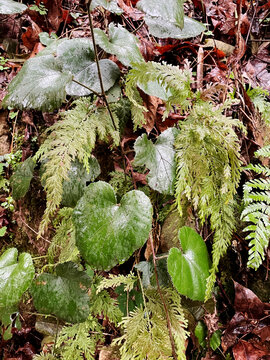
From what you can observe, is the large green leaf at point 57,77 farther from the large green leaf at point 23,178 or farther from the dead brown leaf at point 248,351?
the dead brown leaf at point 248,351

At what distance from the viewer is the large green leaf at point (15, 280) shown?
1003 mm

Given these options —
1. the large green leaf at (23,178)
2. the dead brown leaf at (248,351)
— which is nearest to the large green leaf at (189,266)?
the dead brown leaf at (248,351)

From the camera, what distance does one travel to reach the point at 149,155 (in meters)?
1.08

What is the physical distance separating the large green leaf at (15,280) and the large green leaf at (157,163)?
0.62 meters

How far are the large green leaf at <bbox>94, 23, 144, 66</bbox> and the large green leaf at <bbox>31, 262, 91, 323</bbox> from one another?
0.95 metres

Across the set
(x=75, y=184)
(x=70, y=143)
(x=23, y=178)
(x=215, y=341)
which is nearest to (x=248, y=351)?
(x=215, y=341)

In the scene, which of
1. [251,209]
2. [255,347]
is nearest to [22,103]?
[251,209]

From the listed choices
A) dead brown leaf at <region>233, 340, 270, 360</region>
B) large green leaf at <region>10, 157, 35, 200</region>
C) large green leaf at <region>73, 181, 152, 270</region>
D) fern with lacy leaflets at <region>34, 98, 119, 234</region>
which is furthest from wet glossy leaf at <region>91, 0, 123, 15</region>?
dead brown leaf at <region>233, 340, 270, 360</region>

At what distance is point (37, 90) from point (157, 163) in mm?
564

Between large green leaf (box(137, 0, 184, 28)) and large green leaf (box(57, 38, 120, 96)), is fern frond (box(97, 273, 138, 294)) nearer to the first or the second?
large green leaf (box(57, 38, 120, 96))

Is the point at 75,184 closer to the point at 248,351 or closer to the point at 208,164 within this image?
the point at 208,164

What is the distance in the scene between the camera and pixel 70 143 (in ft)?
3.50

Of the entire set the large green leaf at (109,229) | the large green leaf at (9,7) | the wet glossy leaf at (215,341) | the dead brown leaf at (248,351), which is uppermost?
the large green leaf at (9,7)

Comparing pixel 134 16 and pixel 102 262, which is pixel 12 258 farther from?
pixel 134 16
